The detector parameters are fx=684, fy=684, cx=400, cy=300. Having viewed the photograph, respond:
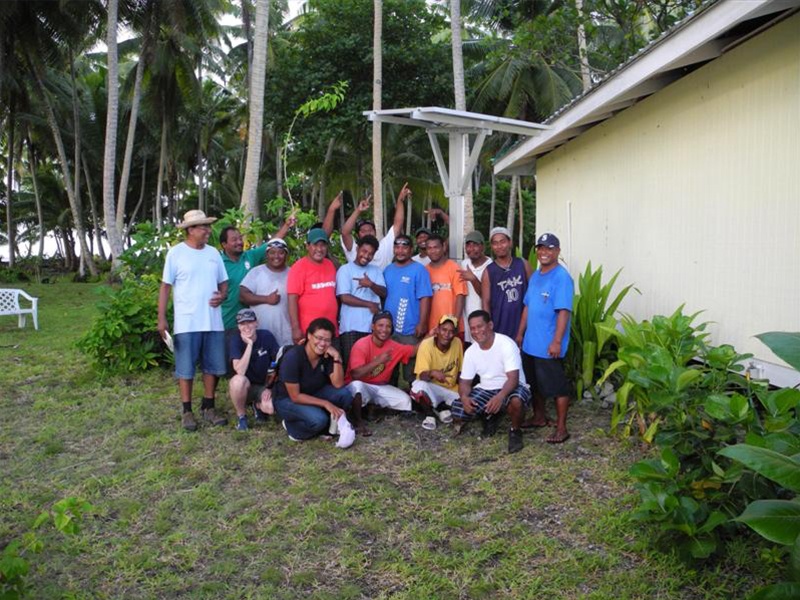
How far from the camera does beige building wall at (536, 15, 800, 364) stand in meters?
4.49

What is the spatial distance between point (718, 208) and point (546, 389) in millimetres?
1938

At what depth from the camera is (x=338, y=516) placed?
397cm

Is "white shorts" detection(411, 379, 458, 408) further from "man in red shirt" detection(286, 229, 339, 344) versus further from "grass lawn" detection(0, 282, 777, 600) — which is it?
"man in red shirt" detection(286, 229, 339, 344)

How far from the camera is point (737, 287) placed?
4.99m

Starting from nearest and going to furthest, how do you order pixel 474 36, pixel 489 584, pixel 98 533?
pixel 489 584
pixel 98 533
pixel 474 36

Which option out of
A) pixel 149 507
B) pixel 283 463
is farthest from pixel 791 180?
pixel 149 507

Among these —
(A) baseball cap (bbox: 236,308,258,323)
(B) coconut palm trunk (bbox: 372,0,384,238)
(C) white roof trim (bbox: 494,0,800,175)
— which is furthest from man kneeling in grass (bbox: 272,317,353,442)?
(B) coconut palm trunk (bbox: 372,0,384,238)

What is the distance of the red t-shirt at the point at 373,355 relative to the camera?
5617 mm

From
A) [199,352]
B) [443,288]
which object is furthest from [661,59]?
[199,352]

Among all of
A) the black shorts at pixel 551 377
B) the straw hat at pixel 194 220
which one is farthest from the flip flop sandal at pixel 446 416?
the straw hat at pixel 194 220

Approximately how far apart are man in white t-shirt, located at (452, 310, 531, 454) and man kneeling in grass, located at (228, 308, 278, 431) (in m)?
1.63

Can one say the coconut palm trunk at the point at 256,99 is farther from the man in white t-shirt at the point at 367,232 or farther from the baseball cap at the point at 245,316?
the baseball cap at the point at 245,316

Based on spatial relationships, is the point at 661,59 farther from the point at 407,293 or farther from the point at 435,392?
the point at 435,392

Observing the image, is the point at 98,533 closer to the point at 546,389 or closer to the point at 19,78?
the point at 546,389
